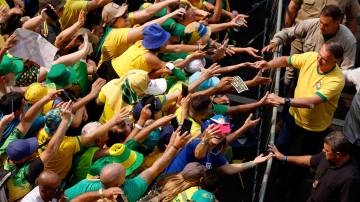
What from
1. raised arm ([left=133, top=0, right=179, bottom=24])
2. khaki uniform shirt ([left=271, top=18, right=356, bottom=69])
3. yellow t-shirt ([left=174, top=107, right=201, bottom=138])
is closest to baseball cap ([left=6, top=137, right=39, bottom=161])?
yellow t-shirt ([left=174, top=107, right=201, bottom=138])

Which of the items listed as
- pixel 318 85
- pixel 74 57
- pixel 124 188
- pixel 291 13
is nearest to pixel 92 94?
pixel 74 57

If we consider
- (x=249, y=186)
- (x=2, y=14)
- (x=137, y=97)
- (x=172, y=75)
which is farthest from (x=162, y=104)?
(x=2, y=14)

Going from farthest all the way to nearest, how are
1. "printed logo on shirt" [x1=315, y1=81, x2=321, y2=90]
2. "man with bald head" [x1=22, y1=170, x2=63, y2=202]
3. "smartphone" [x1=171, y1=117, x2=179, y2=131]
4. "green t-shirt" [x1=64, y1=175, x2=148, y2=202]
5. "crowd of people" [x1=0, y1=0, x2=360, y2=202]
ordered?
"printed logo on shirt" [x1=315, y1=81, x2=321, y2=90] → "smartphone" [x1=171, y1=117, x2=179, y2=131] → "crowd of people" [x1=0, y1=0, x2=360, y2=202] → "green t-shirt" [x1=64, y1=175, x2=148, y2=202] → "man with bald head" [x1=22, y1=170, x2=63, y2=202]

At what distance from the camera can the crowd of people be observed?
4.97 m

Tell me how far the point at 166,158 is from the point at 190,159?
287mm

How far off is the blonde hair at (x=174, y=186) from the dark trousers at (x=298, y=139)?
6.58 feet

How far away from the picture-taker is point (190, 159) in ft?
17.5

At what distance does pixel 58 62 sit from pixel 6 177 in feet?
6.33

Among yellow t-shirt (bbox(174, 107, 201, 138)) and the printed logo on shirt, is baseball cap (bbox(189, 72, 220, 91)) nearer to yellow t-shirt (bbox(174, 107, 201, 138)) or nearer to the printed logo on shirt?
yellow t-shirt (bbox(174, 107, 201, 138))

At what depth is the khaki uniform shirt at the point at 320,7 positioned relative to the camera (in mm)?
7249

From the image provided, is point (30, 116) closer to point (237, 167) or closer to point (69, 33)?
point (69, 33)

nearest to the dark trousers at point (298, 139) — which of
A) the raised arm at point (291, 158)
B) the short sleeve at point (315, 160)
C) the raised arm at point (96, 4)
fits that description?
the raised arm at point (291, 158)

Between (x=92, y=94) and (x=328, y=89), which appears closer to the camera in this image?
(x=328, y=89)

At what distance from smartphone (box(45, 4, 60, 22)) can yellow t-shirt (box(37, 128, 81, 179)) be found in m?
2.24
